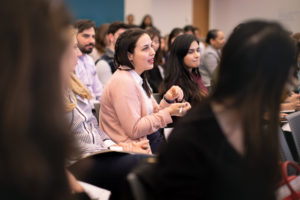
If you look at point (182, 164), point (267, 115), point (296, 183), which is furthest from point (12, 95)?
point (296, 183)

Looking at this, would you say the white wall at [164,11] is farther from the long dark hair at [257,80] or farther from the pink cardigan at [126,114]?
the long dark hair at [257,80]

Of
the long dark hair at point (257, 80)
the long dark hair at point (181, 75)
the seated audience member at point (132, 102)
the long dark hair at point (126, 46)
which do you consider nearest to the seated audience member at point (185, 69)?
the long dark hair at point (181, 75)

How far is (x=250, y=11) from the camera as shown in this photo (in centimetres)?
999

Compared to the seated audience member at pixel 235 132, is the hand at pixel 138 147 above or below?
below

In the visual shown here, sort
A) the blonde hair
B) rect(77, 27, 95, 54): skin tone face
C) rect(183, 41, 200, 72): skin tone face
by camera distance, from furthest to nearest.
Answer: rect(77, 27, 95, 54): skin tone face < rect(183, 41, 200, 72): skin tone face < the blonde hair

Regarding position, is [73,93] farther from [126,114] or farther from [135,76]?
[135,76]

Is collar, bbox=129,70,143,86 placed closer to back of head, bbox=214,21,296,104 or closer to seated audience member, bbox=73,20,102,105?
back of head, bbox=214,21,296,104

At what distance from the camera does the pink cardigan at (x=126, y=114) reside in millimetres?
2332

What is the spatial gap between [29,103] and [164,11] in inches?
391

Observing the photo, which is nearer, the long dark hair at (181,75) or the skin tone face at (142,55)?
the skin tone face at (142,55)

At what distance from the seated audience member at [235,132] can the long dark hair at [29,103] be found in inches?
16.0

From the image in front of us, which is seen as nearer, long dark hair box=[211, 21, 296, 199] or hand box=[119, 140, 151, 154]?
long dark hair box=[211, 21, 296, 199]

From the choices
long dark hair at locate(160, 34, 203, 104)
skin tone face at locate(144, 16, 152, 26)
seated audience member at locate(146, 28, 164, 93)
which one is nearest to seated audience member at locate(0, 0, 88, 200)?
long dark hair at locate(160, 34, 203, 104)

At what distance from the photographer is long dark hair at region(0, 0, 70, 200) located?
711mm
